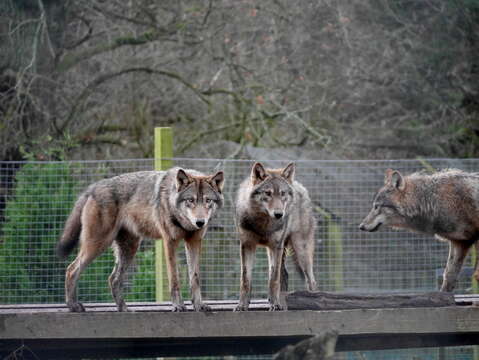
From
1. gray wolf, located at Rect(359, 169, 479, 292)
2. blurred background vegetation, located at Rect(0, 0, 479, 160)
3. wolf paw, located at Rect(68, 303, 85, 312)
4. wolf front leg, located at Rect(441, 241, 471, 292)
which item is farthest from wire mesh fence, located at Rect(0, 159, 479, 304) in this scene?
wolf paw, located at Rect(68, 303, 85, 312)

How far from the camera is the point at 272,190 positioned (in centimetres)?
539

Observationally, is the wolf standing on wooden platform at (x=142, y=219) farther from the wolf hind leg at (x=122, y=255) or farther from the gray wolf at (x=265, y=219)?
the gray wolf at (x=265, y=219)

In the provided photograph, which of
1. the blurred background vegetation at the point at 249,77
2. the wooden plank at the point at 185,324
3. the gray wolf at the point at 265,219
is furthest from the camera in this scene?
the blurred background vegetation at the point at 249,77

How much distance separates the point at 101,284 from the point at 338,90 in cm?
533

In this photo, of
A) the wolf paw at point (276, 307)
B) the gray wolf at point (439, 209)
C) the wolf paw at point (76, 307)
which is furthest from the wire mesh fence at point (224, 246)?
the wolf paw at point (276, 307)

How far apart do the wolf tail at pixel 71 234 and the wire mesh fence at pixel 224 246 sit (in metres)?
1.61

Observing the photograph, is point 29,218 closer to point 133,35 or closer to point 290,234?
point 290,234

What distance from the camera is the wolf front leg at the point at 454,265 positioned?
19.4ft

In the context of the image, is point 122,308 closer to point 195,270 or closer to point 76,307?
point 76,307

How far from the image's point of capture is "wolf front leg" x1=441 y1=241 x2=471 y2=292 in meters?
5.93

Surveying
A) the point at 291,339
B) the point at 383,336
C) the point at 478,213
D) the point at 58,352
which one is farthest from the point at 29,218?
the point at 478,213

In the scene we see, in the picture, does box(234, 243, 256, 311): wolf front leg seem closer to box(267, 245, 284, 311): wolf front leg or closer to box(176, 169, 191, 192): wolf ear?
box(267, 245, 284, 311): wolf front leg

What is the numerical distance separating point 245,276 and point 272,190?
68cm

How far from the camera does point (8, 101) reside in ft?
32.9
